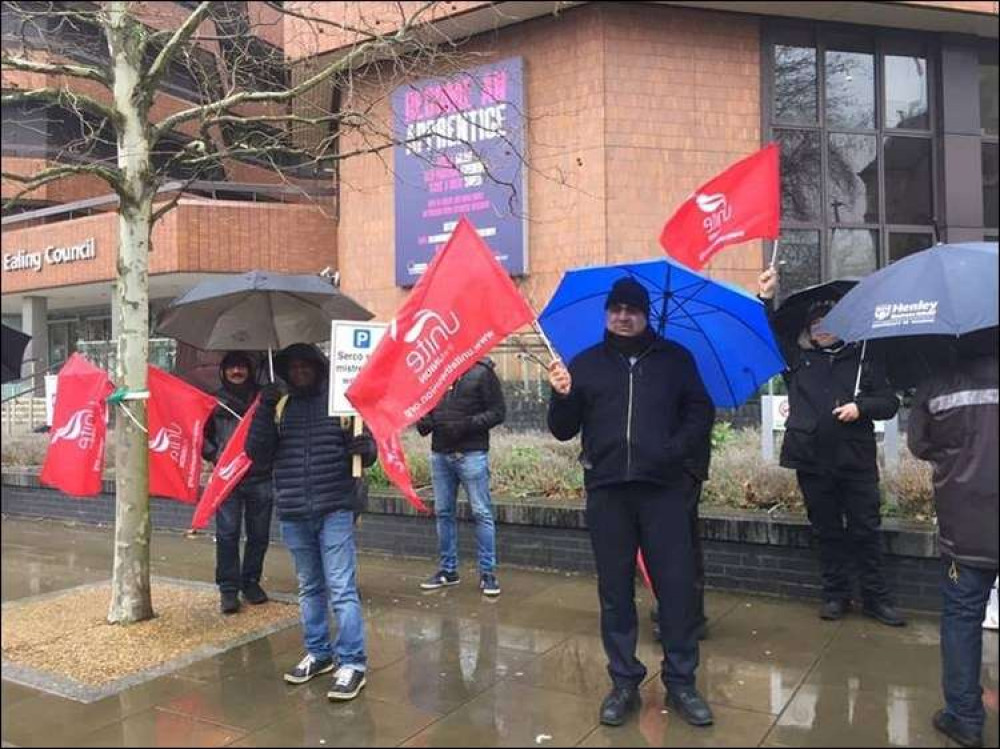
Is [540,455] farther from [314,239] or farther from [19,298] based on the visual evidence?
[19,298]

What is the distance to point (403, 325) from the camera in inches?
169

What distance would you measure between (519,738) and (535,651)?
3.94ft

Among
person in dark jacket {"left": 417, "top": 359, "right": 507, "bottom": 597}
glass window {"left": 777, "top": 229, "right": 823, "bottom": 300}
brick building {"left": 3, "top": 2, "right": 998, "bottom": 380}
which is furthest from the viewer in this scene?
glass window {"left": 777, "top": 229, "right": 823, "bottom": 300}

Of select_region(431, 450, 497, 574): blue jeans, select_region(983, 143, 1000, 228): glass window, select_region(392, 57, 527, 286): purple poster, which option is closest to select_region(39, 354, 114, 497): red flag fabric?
select_region(431, 450, 497, 574): blue jeans

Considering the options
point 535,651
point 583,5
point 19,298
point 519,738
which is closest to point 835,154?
point 583,5

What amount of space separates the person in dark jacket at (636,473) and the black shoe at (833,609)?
1787mm

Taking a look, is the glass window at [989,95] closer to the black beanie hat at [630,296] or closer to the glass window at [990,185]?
the glass window at [990,185]

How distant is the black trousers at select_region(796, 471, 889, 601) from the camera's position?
216 inches

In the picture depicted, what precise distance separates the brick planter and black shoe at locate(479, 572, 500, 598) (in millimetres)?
764

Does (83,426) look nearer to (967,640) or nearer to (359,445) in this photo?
(359,445)

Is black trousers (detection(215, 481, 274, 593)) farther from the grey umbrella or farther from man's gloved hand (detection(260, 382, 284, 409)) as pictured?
man's gloved hand (detection(260, 382, 284, 409))

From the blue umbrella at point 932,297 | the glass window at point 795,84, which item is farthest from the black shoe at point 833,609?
the glass window at point 795,84

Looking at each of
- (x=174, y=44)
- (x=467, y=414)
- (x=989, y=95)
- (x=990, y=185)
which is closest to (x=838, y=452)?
(x=467, y=414)

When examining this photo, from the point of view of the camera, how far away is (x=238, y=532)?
6301 millimetres
